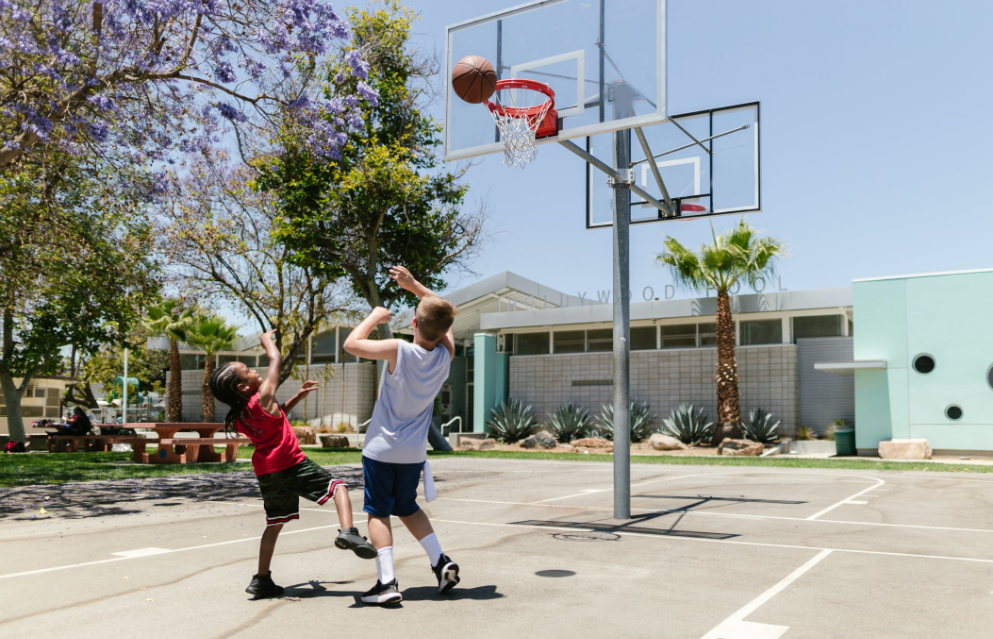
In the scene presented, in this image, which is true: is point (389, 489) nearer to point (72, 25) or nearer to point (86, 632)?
point (86, 632)

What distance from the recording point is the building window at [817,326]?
86.5ft

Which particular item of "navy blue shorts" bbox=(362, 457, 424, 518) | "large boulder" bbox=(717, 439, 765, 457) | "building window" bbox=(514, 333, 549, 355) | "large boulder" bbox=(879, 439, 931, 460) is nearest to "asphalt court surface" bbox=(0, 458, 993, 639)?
"navy blue shorts" bbox=(362, 457, 424, 518)

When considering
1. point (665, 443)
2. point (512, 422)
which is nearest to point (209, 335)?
point (512, 422)

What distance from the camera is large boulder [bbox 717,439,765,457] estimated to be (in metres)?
23.4

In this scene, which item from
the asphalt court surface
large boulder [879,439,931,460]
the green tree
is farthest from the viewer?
large boulder [879,439,931,460]

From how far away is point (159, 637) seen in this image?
396cm

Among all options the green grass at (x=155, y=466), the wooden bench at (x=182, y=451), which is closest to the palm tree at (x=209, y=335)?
the green grass at (x=155, y=466)

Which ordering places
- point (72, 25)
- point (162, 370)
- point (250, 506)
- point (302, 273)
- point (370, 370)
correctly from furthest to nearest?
point (162, 370)
point (370, 370)
point (302, 273)
point (72, 25)
point (250, 506)

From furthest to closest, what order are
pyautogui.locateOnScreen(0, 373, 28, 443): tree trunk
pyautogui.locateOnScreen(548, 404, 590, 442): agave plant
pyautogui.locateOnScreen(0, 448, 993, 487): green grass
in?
pyautogui.locateOnScreen(548, 404, 590, 442): agave plant
pyautogui.locateOnScreen(0, 373, 28, 443): tree trunk
pyautogui.locateOnScreen(0, 448, 993, 487): green grass

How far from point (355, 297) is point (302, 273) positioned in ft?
6.43

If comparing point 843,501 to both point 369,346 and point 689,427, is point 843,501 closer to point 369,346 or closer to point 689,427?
point 369,346

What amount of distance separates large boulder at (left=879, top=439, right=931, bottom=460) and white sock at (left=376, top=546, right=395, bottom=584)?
21.2 meters

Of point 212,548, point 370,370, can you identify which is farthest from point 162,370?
point 212,548

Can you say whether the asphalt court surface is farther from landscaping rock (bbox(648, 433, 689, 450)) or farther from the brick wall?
the brick wall
